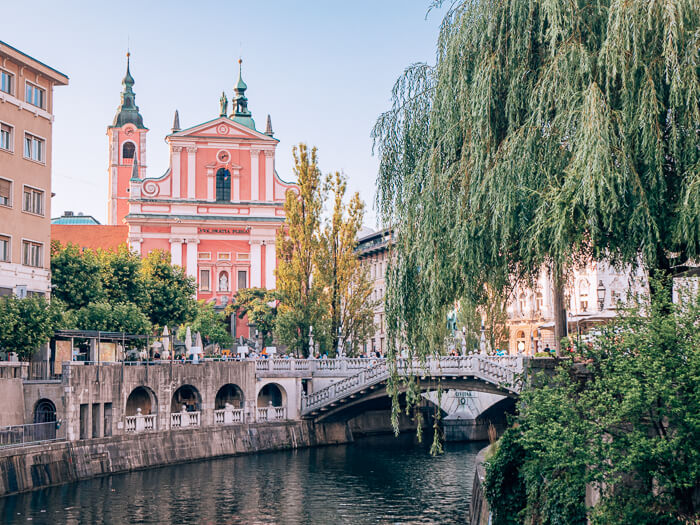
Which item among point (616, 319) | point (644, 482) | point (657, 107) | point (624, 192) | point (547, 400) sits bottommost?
point (644, 482)

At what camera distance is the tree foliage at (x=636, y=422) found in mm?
16047

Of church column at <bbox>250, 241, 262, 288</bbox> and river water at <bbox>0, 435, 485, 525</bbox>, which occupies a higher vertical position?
church column at <bbox>250, 241, 262, 288</bbox>

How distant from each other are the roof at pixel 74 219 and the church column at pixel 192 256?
44179 mm

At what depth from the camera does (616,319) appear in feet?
60.3

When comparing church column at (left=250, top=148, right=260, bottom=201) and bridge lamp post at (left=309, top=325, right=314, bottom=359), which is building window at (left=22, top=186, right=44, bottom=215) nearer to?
bridge lamp post at (left=309, top=325, right=314, bottom=359)

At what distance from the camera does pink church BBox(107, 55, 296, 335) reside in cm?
9294

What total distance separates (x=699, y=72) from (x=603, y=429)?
21.0 ft

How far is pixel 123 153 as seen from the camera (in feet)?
421

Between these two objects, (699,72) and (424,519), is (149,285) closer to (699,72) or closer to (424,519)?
(424,519)

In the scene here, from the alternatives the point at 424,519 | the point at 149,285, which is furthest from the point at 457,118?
the point at 149,285

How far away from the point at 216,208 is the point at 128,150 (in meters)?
39.3

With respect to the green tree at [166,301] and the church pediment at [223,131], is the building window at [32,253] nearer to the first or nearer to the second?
the green tree at [166,301]

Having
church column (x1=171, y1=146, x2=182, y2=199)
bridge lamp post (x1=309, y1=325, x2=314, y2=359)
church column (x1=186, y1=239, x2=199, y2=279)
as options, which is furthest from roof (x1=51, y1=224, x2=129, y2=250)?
bridge lamp post (x1=309, y1=325, x2=314, y2=359)

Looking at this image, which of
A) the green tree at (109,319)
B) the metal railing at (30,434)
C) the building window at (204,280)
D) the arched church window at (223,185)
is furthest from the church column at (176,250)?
the metal railing at (30,434)
